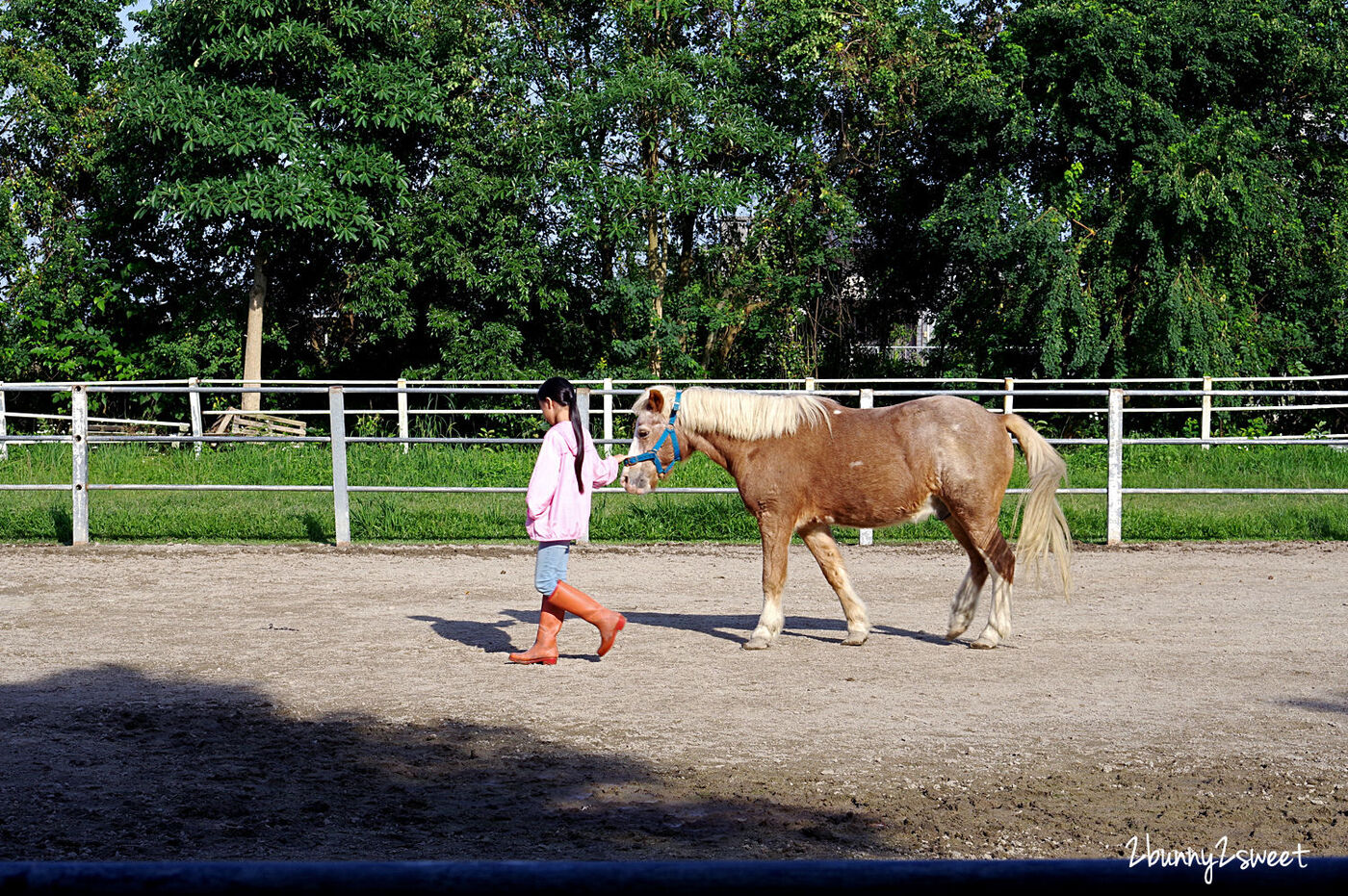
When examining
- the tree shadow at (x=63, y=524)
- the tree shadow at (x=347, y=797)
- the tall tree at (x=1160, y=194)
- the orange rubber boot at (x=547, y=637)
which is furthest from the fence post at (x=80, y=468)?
the tall tree at (x=1160, y=194)

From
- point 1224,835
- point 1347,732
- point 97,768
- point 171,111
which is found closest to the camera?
point 1224,835

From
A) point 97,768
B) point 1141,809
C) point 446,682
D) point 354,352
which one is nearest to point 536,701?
point 446,682

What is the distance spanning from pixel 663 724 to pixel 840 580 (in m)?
2.02

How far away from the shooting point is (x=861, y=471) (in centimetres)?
655

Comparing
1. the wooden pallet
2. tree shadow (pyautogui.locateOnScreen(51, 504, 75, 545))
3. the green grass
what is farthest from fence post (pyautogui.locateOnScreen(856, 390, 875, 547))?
the wooden pallet

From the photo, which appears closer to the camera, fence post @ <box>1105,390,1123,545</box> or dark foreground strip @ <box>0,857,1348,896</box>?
dark foreground strip @ <box>0,857,1348,896</box>

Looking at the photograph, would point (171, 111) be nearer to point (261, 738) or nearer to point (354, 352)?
point (354, 352)

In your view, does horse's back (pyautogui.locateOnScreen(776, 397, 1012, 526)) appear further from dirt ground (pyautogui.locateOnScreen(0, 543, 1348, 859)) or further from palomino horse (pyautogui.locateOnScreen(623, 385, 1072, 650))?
dirt ground (pyautogui.locateOnScreen(0, 543, 1348, 859))

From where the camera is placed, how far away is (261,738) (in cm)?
475

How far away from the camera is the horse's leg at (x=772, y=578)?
21.5 ft

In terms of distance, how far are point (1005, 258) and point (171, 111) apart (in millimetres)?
13152

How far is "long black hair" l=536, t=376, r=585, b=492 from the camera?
19.9 feet

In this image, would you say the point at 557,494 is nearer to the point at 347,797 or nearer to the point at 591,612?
the point at 591,612

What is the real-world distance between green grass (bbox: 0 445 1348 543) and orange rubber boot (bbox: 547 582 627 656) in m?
5.09
